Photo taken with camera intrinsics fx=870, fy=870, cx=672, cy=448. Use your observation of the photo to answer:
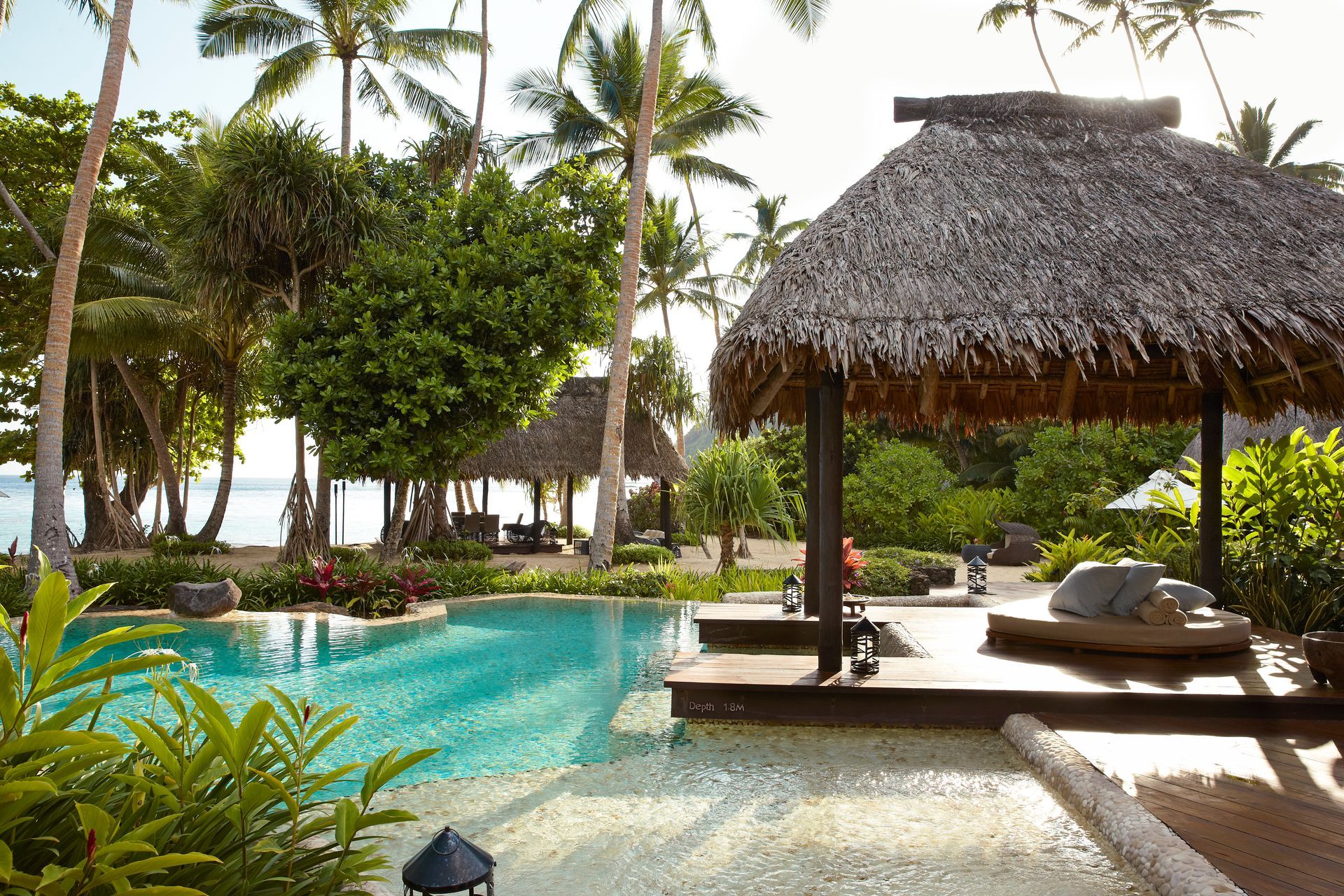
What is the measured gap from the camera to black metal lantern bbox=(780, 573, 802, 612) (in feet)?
22.9

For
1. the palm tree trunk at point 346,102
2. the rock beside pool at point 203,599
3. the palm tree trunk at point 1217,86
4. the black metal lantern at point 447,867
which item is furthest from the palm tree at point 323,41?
the palm tree trunk at point 1217,86

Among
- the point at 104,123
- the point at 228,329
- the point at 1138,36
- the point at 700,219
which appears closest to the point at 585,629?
the point at 104,123

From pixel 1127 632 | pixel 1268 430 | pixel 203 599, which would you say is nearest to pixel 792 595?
pixel 1127 632

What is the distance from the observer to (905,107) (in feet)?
20.5

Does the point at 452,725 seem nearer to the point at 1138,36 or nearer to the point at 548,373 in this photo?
the point at 548,373

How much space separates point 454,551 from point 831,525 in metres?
10.1

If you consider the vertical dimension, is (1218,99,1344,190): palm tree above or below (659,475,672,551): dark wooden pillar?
above

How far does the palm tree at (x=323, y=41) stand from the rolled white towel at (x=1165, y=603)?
44.0 feet

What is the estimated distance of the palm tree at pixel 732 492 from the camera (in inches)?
455

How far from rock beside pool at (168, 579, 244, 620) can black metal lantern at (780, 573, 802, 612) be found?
5.52 metres

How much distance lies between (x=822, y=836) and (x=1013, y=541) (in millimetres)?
12930

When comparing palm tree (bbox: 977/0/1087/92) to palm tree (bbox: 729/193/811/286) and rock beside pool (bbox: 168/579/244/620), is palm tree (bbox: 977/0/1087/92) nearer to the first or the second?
palm tree (bbox: 729/193/811/286)

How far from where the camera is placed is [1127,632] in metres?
5.36

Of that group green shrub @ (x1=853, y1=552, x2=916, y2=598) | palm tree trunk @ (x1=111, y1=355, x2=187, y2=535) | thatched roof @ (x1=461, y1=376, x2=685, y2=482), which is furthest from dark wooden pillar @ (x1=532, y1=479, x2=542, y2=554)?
green shrub @ (x1=853, y1=552, x2=916, y2=598)
